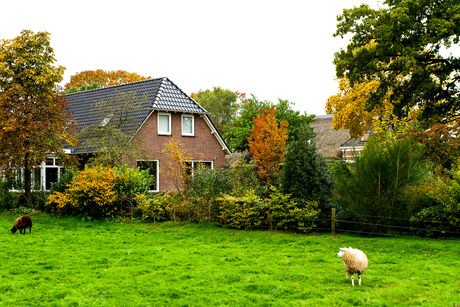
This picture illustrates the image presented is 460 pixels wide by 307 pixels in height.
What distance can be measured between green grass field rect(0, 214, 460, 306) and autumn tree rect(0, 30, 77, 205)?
6271mm

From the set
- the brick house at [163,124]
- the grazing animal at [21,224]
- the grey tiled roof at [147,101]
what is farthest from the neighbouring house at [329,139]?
the grazing animal at [21,224]

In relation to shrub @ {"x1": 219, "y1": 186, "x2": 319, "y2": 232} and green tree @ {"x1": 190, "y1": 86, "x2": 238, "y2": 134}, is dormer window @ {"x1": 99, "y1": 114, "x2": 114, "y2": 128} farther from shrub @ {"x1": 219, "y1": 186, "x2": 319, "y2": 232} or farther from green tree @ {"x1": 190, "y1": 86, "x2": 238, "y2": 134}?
green tree @ {"x1": 190, "y1": 86, "x2": 238, "y2": 134}

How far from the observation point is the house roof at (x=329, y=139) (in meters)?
52.6

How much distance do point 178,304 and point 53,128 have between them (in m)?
15.7

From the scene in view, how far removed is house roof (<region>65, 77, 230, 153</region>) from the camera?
1037 inches

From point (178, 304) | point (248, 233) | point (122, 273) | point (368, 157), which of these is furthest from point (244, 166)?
point (178, 304)

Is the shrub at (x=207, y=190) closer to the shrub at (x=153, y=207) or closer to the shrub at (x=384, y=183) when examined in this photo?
the shrub at (x=153, y=207)

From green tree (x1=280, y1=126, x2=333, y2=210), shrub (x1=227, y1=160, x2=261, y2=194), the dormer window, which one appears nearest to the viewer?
green tree (x1=280, y1=126, x2=333, y2=210)

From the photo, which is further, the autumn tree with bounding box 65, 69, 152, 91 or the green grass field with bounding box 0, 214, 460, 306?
the autumn tree with bounding box 65, 69, 152, 91

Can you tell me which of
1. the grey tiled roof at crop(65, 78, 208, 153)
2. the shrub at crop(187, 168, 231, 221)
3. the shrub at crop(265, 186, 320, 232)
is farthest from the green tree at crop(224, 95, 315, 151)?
the shrub at crop(265, 186, 320, 232)

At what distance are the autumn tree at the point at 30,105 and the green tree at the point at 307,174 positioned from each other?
11.7 m

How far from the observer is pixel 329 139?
5525cm

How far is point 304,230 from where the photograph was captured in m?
14.6

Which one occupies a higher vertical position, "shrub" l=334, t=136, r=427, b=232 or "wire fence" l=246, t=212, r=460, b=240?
"shrub" l=334, t=136, r=427, b=232
